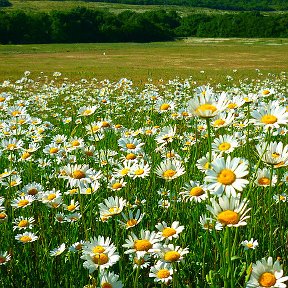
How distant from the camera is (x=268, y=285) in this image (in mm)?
1380

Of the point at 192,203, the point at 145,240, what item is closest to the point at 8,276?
the point at 145,240

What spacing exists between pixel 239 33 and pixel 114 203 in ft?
278

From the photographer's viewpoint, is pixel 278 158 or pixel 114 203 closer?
pixel 278 158

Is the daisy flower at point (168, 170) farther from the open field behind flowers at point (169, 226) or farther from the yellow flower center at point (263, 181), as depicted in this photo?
the yellow flower center at point (263, 181)

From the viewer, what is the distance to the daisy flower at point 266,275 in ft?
4.53

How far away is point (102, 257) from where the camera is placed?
1691mm

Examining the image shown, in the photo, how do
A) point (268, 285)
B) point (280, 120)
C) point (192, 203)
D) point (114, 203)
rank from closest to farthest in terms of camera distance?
1. point (268, 285)
2. point (280, 120)
3. point (114, 203)
4. point (192, 203)

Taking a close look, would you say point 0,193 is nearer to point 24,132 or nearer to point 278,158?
point 24,132

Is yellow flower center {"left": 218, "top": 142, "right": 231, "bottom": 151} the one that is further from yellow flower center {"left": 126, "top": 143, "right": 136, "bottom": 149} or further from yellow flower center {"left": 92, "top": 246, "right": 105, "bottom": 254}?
yellow flower center {"left": 126, "top": 143, "right": 136, "bottom": 149}

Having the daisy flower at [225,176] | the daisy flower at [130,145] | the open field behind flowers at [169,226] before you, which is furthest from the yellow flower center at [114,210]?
the daisy flower at [130,145]

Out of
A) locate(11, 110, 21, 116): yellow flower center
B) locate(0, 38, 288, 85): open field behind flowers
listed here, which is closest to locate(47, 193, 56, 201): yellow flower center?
locate(11, 110, 21, 116): yellow flower center

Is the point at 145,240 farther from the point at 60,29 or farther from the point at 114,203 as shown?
the point at 60,29

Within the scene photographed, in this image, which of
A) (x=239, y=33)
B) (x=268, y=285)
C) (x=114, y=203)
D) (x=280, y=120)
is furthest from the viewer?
(x=239, y=33)

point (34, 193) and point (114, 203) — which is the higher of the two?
point (114, 203)
